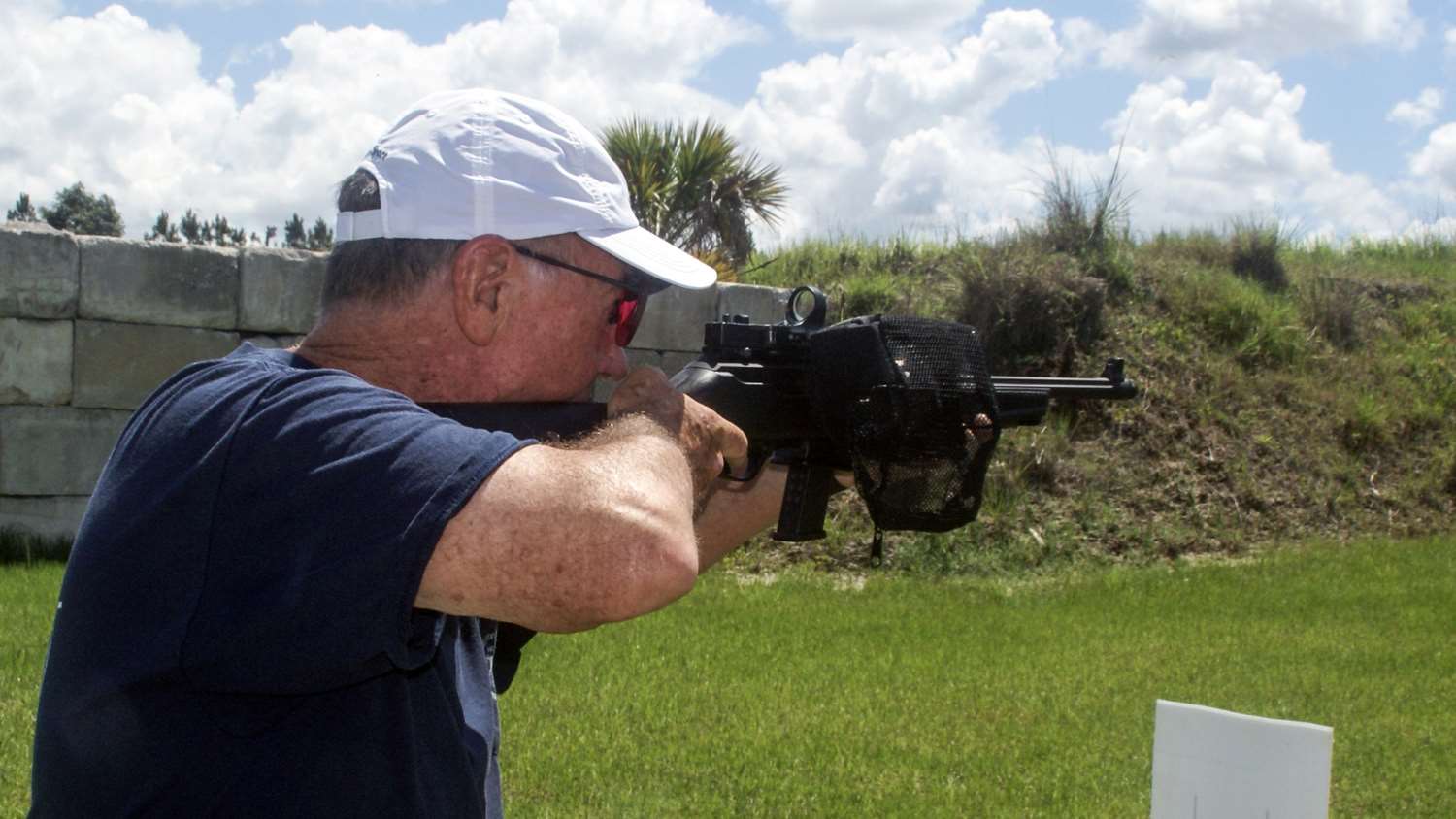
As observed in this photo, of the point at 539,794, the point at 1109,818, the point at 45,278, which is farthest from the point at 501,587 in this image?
the point at 45,278

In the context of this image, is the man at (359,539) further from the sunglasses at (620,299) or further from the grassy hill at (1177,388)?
the grassy hill at (1177,388)

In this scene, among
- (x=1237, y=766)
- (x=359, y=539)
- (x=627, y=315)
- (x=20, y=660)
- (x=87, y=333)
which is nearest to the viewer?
(x=359, y=539)

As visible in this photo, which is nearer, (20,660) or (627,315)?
(627,315)

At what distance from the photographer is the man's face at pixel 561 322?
2246 millimetres

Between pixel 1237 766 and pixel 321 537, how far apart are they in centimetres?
224

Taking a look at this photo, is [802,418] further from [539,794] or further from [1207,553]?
[1207,553]

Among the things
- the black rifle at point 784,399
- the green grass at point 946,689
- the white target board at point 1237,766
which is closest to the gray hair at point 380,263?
the black rifle at point 784,399

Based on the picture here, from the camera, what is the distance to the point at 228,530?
174 cm

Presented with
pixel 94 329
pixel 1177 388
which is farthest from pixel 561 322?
pixel 1177 388

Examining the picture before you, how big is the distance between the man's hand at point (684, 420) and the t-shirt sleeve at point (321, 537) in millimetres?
A: 511

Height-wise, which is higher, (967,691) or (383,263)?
(383,263)

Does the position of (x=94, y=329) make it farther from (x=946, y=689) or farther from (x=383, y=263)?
(x=383, y=263)

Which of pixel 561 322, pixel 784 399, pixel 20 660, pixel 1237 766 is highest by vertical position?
pixel 561 322

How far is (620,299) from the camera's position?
93.7 inches
